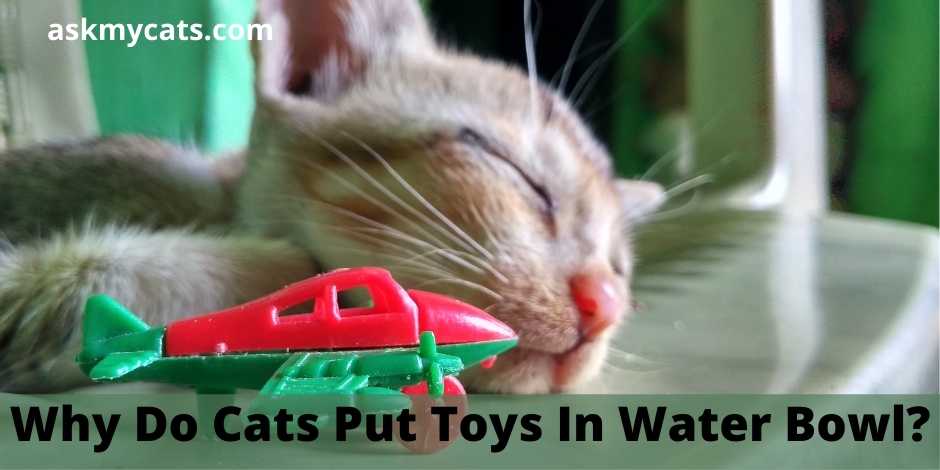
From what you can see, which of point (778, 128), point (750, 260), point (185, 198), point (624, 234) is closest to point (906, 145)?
point (778, 128)

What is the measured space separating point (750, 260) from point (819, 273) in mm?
59

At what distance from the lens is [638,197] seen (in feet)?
1.83

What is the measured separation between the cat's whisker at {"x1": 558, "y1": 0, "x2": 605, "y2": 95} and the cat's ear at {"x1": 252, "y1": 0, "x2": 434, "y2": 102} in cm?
11

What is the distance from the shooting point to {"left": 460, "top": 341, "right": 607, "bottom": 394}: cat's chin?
1.31 feet

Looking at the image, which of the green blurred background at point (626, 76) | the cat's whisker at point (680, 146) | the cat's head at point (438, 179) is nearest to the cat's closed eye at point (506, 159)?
the cat's head at point (438, 179)

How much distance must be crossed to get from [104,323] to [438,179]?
0.17m

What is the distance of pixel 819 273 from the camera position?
702 mm

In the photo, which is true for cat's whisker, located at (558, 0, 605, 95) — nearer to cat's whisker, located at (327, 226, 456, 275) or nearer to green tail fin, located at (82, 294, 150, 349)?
cat's whisker, located at (327, 226, 456, 275)

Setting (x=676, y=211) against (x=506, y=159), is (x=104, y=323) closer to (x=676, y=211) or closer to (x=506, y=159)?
(x=506, y=159)

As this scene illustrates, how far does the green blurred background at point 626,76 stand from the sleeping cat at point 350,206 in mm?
27

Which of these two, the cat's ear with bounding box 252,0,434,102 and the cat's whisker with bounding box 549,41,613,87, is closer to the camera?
the cat's ear with bounding box 252,0,434,102

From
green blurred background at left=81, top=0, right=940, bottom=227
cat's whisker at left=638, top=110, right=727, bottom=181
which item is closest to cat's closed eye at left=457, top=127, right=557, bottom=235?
green blurred background at left=81, top=0, right=940, bottom=227

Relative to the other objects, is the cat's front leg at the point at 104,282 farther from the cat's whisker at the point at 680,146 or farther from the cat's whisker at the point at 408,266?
the cat's whisker at the point at 680,146

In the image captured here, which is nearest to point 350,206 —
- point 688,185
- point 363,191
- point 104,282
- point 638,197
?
point 363,191
